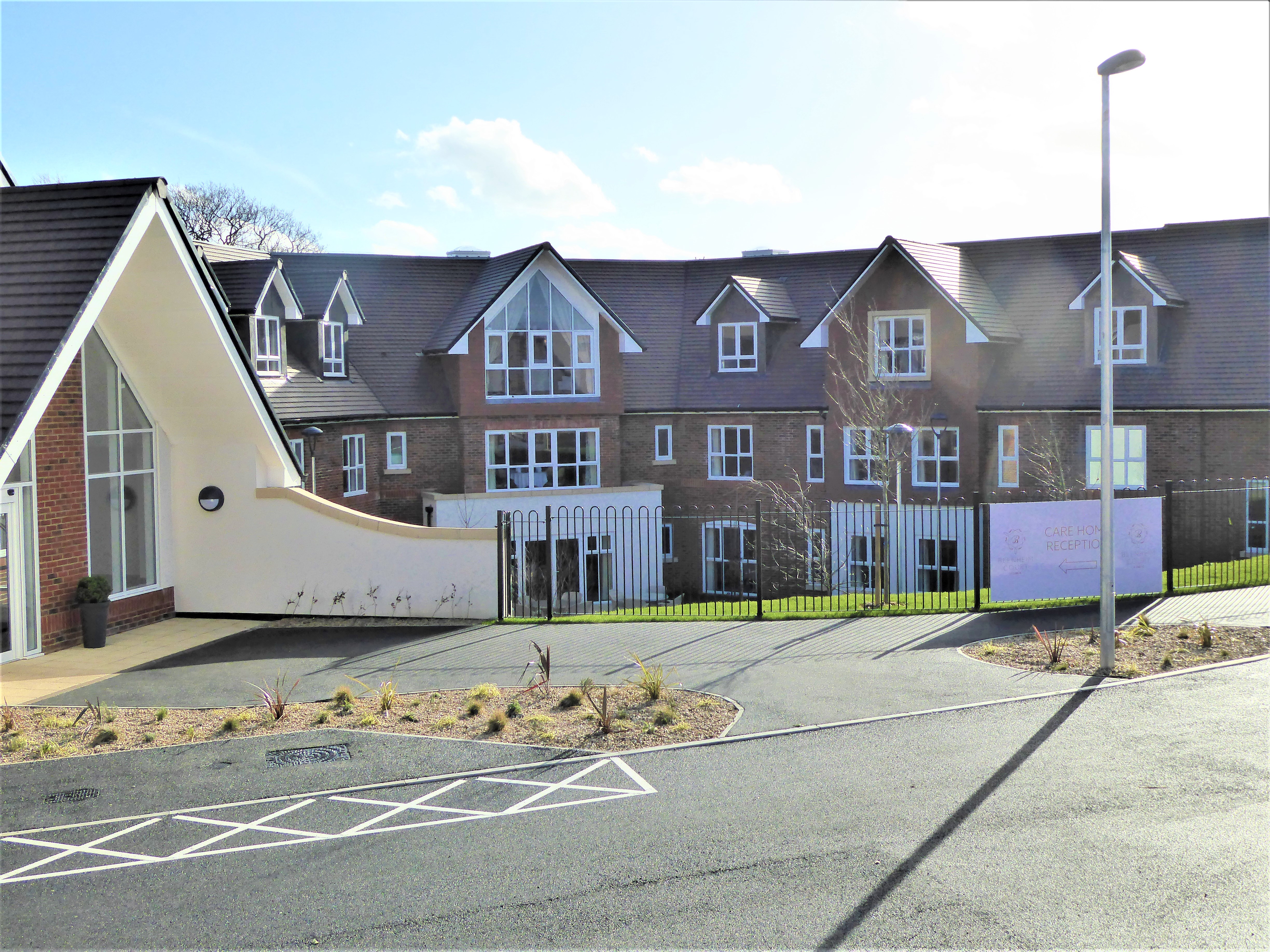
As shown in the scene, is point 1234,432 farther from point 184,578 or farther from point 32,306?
point 32,306

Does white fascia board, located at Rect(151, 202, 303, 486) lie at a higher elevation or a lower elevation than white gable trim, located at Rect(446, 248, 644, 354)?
lower

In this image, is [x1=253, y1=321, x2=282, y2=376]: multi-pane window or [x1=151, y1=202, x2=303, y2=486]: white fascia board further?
[x1=253, y1=321, x2=282, y2=376]: multi-pane window

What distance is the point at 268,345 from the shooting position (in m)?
25.9

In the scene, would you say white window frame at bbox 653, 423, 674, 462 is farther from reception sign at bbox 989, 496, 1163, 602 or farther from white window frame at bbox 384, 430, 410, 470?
reception sign at bbox 989, 496, 1163, 602

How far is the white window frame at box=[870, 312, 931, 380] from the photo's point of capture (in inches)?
1126

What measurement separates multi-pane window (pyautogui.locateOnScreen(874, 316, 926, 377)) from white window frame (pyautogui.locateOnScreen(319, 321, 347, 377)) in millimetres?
14619

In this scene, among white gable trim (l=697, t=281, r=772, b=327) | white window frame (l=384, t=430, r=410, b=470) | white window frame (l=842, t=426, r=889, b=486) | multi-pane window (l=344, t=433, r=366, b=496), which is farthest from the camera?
white gable trim (l=697, t=281, r=772, b=327)

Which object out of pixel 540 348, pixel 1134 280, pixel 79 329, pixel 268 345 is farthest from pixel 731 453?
pixel 79 329

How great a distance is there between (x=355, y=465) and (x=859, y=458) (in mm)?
13550

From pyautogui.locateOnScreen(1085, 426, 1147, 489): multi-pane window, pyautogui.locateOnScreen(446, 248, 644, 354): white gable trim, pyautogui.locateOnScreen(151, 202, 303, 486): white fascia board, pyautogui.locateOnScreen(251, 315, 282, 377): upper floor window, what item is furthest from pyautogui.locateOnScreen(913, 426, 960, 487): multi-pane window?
pyautogui.locateOnScreen(151, 202, 303, 486): white fascia board

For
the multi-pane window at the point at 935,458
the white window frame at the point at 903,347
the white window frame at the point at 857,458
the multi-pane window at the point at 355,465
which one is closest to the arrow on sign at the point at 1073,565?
the white window frame at the point at 857,458

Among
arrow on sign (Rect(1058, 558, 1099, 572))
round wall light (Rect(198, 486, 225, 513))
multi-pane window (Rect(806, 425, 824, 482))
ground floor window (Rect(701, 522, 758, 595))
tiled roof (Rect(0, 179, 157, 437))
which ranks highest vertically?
tiled roof (Rect(0, 179, 157, 437))

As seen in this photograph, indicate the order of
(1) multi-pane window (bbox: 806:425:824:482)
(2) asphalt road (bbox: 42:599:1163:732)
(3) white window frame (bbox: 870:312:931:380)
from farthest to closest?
(1) multi-pane window (bbox: 806:425:824:482)
(3) white window frame (bbox: 870:312:931:380)
(2) asphalt road (bbox: 42:599:1163:732)

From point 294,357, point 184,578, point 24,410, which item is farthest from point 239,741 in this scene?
point 294,357
